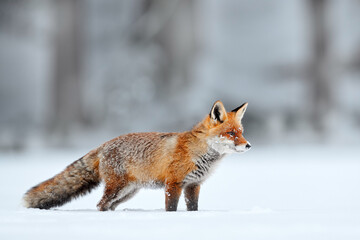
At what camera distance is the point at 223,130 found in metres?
4.34

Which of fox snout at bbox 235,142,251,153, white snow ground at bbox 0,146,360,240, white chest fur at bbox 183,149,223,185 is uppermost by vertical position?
fox snout at bbox 235,142,251,153

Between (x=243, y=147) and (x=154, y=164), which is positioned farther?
(x=154, y=164)

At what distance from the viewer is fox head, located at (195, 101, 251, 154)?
4277 mm

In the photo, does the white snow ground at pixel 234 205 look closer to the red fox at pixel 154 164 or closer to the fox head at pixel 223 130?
the red fox at pixel 154 164

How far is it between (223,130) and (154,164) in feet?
2.14

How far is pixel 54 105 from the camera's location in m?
13.9

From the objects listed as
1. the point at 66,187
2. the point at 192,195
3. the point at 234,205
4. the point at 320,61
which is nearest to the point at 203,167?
the point at 192,195

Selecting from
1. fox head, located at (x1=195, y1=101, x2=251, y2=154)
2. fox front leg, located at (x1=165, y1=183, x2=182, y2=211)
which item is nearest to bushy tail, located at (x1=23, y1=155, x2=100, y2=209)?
fox front leg, located at (x1=165, y1=183, x2=182, y2=211)

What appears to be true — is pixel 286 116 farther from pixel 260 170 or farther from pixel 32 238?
pixel 32 238

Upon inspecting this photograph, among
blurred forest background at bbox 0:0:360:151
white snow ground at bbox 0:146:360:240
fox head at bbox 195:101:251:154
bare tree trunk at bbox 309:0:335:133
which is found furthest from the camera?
bare tree trunk at bbox 309:0:335:133

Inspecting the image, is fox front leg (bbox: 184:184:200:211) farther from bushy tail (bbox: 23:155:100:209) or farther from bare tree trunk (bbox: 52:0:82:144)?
bare tree trunk (bbox: 52:0:82:144)

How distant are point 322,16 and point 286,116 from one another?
290 cm

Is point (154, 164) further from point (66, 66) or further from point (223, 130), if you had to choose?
point (66, 66)

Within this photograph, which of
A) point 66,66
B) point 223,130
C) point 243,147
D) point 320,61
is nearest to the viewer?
point 243,147
